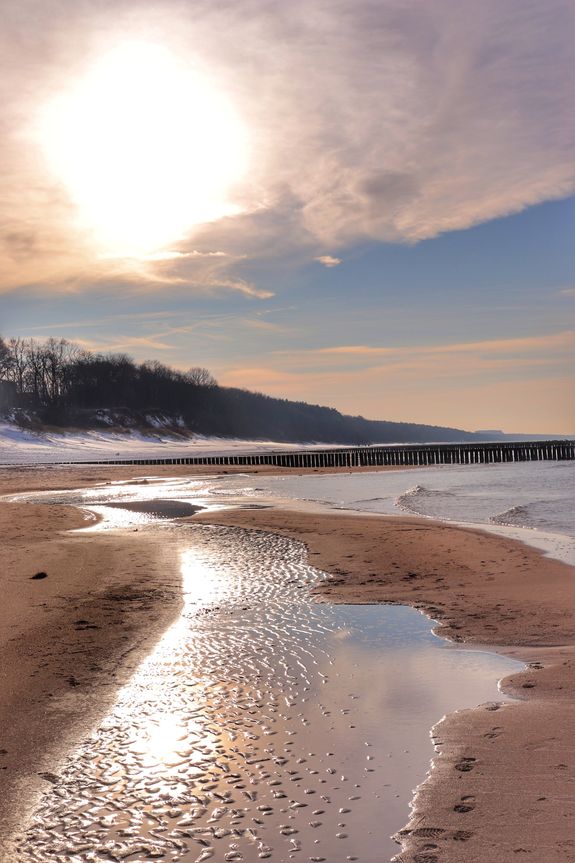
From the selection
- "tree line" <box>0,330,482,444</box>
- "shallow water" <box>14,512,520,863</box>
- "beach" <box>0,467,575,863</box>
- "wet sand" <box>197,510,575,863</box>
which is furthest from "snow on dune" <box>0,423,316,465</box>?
"shallow water" <box>14,512,520,863</box>

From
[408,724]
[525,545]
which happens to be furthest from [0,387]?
[408,724]

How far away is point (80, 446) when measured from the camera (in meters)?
101

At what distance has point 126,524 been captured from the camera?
20.7 metres

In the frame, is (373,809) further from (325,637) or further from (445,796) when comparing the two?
(325,637)

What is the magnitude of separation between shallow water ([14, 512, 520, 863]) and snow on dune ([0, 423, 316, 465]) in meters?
66.2

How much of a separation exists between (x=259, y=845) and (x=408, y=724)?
2039 mm

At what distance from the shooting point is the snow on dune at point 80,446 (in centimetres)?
8269

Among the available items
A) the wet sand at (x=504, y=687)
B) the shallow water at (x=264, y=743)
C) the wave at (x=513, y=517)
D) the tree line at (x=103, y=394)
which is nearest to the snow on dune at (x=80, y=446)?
the tree line at (x=103, y=394)

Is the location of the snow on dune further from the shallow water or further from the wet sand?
the shallow water

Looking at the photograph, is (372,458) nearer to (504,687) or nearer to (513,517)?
(513,517)

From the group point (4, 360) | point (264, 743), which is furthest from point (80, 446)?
point (264, 743)

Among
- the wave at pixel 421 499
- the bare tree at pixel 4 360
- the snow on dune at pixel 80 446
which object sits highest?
the bare tree at pixel 4 360

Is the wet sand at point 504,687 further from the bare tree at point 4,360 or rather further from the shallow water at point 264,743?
the bare tree at point 4,360

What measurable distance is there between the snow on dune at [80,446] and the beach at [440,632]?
60.1 meters
